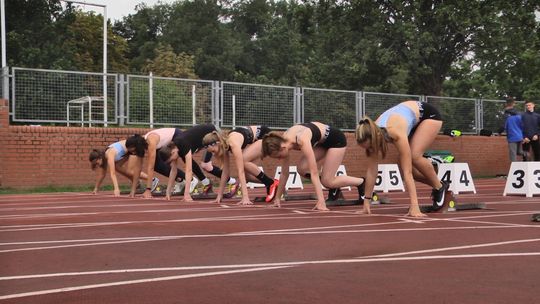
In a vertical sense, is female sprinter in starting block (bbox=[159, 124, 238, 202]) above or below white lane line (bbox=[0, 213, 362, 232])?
above

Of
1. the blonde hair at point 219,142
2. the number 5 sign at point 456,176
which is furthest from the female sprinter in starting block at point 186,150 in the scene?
the number 5 sign at point 456,176

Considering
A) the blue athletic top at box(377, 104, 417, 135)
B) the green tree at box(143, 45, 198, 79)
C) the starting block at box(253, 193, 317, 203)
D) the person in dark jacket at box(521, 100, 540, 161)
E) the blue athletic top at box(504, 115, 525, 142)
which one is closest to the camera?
the blue athletic top at box(377, 104, 417, 135)

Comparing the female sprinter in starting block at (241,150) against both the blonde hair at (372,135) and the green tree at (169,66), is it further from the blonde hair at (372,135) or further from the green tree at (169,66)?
the green tree at (169,66)

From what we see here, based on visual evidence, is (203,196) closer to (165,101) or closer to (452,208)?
(452,208)

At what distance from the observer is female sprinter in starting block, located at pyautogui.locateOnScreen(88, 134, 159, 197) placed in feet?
44.3

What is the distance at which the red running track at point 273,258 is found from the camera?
4.06m

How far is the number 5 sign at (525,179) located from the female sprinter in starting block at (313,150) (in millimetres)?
3756

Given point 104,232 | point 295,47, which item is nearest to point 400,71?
point 104,232

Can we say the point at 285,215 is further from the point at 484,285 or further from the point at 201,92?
the point at 201,92

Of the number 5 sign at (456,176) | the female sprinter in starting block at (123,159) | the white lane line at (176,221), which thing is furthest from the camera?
the number 5 sign at (456,176)

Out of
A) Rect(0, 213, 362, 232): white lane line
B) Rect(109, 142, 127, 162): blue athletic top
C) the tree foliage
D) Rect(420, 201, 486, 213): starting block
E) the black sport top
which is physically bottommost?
Rect(0, 213, 362, 232): white lane line

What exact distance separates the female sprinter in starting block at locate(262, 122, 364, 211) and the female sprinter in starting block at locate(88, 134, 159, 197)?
411 cm

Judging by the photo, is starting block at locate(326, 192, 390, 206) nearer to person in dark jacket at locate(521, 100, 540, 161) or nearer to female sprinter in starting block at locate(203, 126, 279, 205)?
female sprinter in starting block at locate(203, 126, 279, 205)

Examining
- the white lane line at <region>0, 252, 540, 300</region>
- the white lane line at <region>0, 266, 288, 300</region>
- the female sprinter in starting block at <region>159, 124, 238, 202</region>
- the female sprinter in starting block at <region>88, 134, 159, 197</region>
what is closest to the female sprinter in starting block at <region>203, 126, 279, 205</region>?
the female sprinter in starting block at <region>159, 124, 238, 202</region>
